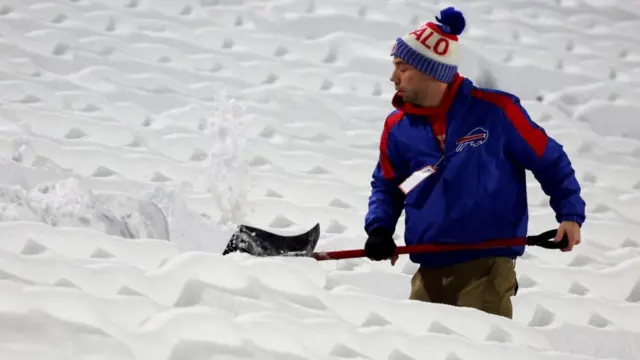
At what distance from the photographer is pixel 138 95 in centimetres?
429

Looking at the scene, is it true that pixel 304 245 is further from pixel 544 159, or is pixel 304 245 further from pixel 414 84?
Answer: pixel 544 159

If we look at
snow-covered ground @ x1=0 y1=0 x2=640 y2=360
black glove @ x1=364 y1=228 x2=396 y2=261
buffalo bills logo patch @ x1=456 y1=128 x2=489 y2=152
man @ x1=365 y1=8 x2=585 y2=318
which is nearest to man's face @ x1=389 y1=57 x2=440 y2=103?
man @ x1=365 y1=8 x2=585 y2=318

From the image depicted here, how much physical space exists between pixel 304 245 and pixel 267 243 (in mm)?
121

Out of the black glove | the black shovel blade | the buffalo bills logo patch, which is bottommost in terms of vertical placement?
the black shovel blade

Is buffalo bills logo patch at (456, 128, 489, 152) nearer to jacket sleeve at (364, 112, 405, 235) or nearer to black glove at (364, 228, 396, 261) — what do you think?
jacket sleeve at (364, 112, 405, 235)

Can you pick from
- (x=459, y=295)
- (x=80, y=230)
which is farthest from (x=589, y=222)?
(x=80, y=230)

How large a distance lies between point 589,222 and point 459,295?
143 cm

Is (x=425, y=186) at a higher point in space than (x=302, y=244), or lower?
higher

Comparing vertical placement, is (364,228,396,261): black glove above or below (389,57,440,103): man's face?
below

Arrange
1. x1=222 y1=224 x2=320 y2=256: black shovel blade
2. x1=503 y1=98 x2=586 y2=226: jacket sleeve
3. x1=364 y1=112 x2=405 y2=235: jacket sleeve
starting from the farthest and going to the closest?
1. x1=222 y1=224 x2=320 y2=256: black shovel blade
2. x1=364 y1=112 x2=405 y2=235: jacket sleeve
3. x1=503 y1=98 x2=586 y2=226: jacket sleeve

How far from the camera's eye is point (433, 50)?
7.89ft

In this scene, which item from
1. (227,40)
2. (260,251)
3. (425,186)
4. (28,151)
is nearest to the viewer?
(425,186)

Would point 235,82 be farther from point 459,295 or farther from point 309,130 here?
point 459,295

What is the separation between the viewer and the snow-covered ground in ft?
6.82
